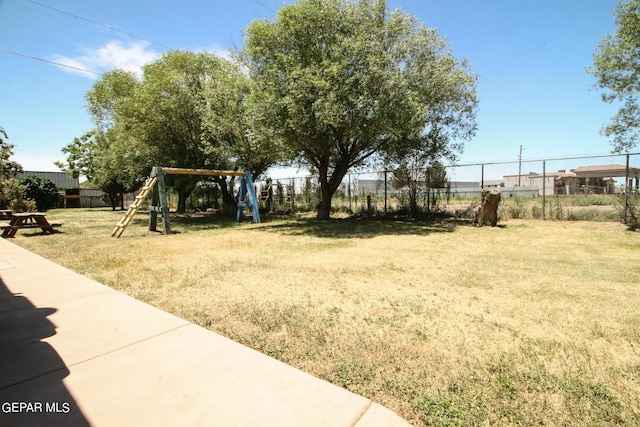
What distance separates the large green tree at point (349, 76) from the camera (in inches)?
440

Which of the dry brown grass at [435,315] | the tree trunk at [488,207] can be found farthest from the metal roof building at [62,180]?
the tree trunk at [488,207]

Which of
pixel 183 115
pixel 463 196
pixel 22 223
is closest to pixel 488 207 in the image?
pixel 463 196

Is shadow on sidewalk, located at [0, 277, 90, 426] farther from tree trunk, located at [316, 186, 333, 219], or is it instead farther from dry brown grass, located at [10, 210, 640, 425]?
tree trunk, located at [316, 186, 333, 219]

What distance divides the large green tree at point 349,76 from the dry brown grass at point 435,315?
5.13m

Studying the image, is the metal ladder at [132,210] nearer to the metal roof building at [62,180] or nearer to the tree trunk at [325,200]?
the tree trunk at [325,200]

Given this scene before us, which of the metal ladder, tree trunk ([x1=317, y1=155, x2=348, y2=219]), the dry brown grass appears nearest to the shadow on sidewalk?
the dry brown grass

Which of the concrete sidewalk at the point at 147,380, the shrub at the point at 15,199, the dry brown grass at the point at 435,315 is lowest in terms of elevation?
the dry brown grass at the point at 435,315

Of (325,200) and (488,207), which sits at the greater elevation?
(325,200)

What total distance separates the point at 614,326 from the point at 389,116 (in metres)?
9.22

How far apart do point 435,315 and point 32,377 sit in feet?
12.0

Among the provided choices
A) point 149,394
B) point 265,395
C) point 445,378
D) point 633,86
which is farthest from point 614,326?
point 633,86

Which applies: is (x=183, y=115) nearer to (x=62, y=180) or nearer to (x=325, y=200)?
(x=325, y=200)

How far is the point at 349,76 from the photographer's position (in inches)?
466

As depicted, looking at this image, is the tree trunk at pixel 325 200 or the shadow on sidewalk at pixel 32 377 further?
the tree trunk at pixel 325 200
